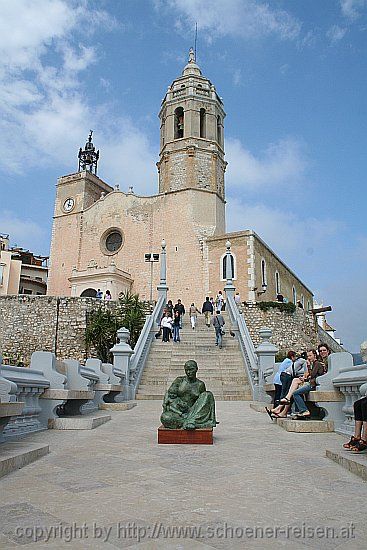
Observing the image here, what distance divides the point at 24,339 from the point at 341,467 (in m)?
23.0

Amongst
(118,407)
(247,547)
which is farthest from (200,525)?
(118,407)

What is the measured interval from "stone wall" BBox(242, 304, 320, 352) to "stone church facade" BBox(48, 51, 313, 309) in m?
2.25

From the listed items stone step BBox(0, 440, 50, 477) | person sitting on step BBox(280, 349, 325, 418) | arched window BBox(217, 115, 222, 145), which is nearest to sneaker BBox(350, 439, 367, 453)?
person sitting on step BBox(280, 349, 325, 418)

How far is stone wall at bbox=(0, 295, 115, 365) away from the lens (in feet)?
80.8

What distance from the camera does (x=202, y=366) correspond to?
47.9 feet

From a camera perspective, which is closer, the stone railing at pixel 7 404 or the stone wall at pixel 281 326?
the stone railing at pixel 7 404

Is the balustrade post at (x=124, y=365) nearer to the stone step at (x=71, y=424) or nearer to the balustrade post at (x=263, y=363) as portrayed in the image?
the balustrade post at (x=263, y=363)

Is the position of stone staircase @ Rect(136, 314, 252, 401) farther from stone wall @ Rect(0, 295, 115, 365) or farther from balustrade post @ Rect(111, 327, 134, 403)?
stone wall @ Rect(0, 295, 115, 365)

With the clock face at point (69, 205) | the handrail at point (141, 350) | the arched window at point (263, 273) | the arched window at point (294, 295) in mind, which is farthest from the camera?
the arched window at point (294, 295)

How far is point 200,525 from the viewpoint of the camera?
108 inches

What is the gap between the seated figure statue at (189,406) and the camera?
19.5 ft

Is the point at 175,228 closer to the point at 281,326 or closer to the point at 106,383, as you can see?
the point at 281,326

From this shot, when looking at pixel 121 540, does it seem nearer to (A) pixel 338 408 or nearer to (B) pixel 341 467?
(B) pixel 341 467

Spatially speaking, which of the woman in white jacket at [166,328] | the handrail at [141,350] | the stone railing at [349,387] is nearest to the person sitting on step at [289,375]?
the stone railing at [349,387]
